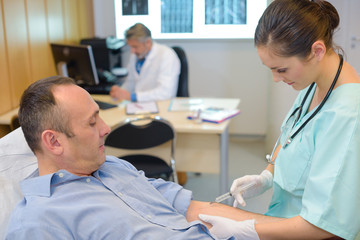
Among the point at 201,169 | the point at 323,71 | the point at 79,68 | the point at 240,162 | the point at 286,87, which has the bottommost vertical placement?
the point at 240,162

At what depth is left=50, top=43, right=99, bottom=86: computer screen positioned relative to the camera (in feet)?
9.52

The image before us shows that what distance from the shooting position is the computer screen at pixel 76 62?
290 centimetres

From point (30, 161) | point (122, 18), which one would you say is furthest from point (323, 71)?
point (122, 18)

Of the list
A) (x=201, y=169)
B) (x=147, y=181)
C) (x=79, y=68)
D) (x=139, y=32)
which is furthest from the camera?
(x=139, y=32)

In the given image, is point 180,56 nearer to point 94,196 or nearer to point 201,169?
point 201,169

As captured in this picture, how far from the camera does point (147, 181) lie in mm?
1408

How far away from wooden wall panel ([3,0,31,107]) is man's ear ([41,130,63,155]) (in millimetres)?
1750

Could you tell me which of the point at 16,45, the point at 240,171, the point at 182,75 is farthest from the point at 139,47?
the point at 240,171

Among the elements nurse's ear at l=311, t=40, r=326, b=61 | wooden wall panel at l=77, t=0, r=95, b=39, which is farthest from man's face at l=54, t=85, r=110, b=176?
wooden wall panel at l=77, t=0, r=95, b=39

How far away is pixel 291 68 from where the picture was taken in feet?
3.95

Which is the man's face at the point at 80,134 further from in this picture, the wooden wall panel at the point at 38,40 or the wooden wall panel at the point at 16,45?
the wooden wall panel at the point at 38,40

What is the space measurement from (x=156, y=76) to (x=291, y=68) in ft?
7.52

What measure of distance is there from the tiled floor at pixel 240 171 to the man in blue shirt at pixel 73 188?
147cm

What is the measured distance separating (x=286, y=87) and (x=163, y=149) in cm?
138
